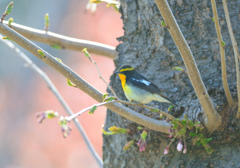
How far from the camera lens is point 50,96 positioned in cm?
767

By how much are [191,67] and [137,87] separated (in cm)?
123

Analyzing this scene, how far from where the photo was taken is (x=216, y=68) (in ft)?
7.79

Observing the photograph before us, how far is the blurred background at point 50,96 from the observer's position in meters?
7.25

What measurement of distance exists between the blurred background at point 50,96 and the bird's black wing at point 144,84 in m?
4.09

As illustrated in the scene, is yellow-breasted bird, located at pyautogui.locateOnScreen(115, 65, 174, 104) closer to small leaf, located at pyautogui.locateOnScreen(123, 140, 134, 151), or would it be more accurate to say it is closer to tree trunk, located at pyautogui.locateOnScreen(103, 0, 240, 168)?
tree trunk, located at pyautogui.locateOnScreen(103, 0, 240, 168)

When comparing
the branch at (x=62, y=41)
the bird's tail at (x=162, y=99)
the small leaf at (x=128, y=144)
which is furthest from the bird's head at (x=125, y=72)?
the small leaf at (x=128, y=144)

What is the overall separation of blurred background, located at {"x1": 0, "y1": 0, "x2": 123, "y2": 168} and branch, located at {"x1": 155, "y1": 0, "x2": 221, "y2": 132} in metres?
5.09

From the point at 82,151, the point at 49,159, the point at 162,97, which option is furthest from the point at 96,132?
the point at 162,97

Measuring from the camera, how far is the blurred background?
7.25 meters

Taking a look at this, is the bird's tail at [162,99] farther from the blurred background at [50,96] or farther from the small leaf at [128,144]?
the blurred background at [50,96]

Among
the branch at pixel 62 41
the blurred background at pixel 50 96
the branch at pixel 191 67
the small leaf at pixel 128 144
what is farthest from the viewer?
the blurred background at pixel 50 96

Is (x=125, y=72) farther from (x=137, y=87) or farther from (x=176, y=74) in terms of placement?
(x=176, y=74)

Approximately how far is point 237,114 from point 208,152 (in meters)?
0.30

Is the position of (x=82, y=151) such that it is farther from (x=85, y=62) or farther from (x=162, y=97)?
(x=162, y=97)
